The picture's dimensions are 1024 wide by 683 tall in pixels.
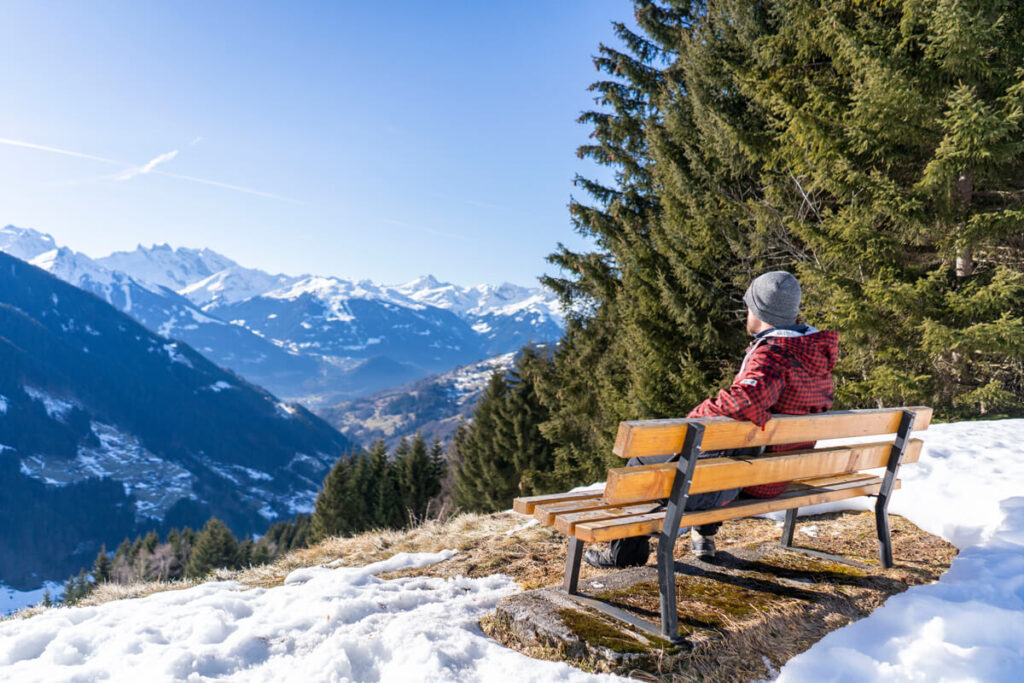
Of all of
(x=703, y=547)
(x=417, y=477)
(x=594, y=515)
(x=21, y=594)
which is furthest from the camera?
(x=21, y=594)

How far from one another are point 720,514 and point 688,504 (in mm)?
247

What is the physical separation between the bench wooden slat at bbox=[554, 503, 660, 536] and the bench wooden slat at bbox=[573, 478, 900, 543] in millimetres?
49

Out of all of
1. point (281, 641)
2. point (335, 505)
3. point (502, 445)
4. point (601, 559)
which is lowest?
point (335, 505)

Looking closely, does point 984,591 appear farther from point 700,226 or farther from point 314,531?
point 314,531

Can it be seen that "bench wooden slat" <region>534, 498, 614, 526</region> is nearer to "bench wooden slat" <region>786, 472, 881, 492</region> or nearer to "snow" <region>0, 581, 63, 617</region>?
"bench wooden slat" <region>786, 472, 881, 492</region>

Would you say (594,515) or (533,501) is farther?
(533,501)

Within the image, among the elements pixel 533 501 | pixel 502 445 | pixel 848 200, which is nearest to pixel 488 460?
pixel 502 445

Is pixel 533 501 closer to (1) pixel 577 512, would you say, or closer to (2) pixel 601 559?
(1) pixel 577 512

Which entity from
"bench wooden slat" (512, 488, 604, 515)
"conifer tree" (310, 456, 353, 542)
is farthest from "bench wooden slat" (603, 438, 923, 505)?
"conifer tree" (310, 456, 353, 542)

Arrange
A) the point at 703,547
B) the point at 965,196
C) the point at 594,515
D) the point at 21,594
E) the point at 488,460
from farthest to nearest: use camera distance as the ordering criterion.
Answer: the point at 21,594 → the point at 488,460 → the point at 965,196 → the point at 703,547 → the point at 594,515

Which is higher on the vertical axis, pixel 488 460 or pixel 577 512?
pixel 577 512

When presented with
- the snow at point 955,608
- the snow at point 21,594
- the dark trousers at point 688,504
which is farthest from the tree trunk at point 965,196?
the snow at point 21,594

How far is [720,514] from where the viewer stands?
3.23 meters

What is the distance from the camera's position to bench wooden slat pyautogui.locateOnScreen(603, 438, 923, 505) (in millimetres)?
2672
